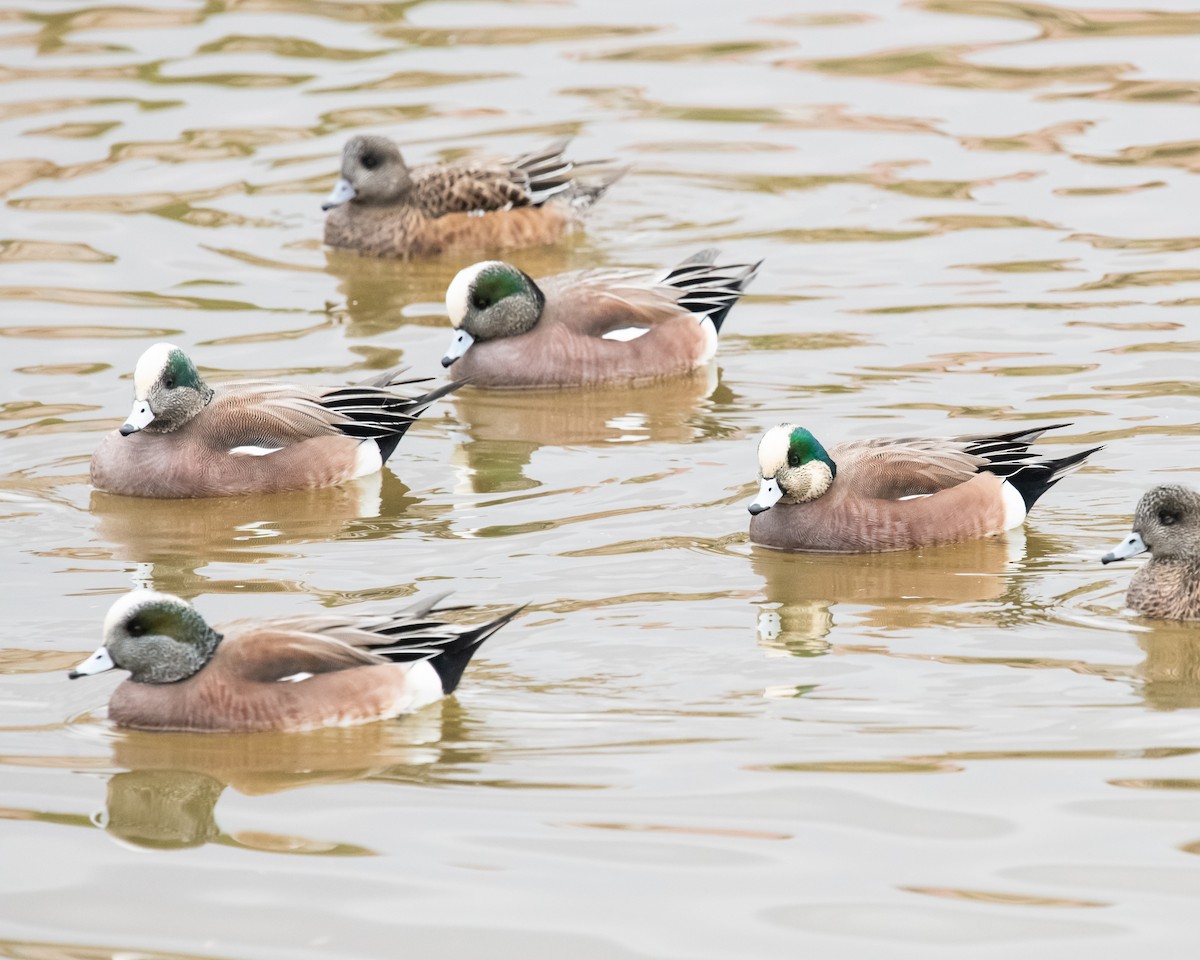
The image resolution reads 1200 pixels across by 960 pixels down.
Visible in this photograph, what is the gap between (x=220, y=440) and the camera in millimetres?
10414

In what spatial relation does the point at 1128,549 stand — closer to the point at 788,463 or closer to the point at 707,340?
the point at 788,463

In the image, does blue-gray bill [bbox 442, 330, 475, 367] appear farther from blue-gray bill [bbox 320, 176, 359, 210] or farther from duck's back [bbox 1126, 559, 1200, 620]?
duck's back [bbox 1126, 559, 1200, 620]

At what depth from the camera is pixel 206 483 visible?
10.4 meters

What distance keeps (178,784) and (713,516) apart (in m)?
3.19

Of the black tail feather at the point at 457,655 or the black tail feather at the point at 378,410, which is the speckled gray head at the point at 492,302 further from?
the black tail feather at the point at 457,655

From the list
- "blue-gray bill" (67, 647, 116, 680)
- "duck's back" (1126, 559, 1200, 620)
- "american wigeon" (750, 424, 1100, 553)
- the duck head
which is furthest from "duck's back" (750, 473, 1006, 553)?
"blue-gray bill" (67, 647, 116, 680)

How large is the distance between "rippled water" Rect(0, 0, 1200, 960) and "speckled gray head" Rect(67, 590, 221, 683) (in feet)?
0.85

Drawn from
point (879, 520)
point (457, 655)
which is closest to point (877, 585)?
point (879, 520)

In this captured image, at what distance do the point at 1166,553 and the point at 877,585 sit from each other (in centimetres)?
119

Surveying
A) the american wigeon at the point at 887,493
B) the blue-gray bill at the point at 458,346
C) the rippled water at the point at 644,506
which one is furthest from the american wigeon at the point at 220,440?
the american wigeon at the point at 887,493

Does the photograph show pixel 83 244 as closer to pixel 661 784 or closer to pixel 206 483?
pixel 206 483

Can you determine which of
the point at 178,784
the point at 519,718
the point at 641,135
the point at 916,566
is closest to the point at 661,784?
the point at 519,718

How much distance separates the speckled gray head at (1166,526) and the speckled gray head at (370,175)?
7.10m

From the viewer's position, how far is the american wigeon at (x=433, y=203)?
47.2 ft
